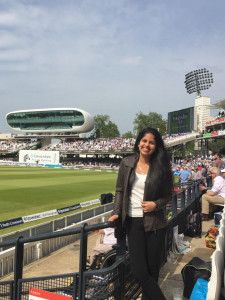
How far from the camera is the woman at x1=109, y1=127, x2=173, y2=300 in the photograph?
2.61 meters

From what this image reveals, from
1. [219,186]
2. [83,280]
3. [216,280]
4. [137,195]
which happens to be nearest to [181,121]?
[219,186]

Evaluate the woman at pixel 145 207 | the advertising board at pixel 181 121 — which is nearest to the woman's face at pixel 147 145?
the woman at pixel 145 207

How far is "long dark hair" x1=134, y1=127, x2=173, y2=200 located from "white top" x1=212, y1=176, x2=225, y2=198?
425cm

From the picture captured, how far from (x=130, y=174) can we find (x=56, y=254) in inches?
169

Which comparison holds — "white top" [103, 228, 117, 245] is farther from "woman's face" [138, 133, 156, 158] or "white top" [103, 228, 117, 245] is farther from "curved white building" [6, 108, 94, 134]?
"curved white building" [6, 108, 94, 134]

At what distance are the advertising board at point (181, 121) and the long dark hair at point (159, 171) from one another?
5313cm

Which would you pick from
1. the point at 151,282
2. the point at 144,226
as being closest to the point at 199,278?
the point at 151,282

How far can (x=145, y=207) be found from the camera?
8.49ft

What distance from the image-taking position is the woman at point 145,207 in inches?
103

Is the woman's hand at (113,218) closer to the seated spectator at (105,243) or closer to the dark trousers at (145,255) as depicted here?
the dark trousers at (145,255)

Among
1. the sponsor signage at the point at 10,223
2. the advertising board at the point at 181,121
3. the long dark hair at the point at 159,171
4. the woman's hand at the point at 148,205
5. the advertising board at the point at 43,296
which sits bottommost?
the sponsor signage at the point at 10,223

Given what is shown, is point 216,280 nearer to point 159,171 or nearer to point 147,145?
point 159,171

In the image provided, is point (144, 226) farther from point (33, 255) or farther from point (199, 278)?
point (33, 255)

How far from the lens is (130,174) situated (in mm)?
2666
